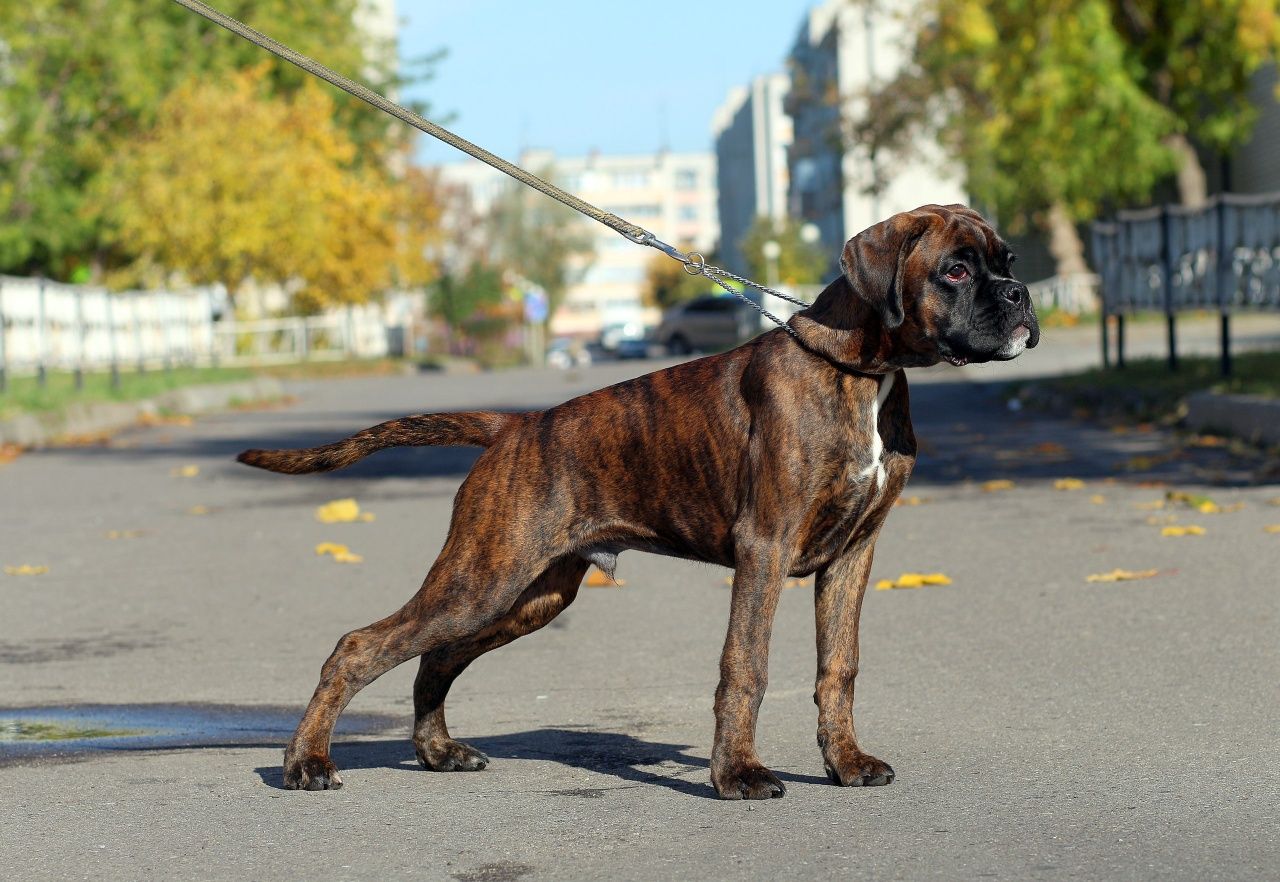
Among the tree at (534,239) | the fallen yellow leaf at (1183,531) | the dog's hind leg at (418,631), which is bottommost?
the fallen yellow leaf at (1183,531)

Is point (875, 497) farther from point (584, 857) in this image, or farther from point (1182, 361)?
point (1182, 361)

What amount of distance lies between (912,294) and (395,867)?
68.1 inches

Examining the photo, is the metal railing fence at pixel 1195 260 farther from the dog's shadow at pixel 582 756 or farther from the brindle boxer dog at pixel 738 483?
the brindle boxer dog at pixel 738 483

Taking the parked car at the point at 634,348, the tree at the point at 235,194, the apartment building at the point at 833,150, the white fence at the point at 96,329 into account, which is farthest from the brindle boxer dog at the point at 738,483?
the parked car at the point at 634,348

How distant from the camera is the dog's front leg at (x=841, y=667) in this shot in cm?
470

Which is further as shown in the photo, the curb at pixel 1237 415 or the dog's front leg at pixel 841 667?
the curb at pixel 1237 415

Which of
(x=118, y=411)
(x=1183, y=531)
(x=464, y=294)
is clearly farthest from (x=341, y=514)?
(x=464, y=294)

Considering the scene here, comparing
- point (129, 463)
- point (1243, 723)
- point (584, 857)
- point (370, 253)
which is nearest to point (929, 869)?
point (584, 857)

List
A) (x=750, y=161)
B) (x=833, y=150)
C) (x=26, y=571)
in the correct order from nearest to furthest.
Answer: (x=26, y=571) → (x=833, y=150) → (x=750, y=161)

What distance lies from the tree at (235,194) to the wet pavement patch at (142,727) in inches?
1487

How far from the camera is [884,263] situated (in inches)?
178

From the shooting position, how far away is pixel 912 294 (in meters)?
4.56

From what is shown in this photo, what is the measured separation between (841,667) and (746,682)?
37cm

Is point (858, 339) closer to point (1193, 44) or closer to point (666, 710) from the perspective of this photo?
point (666, 710)
